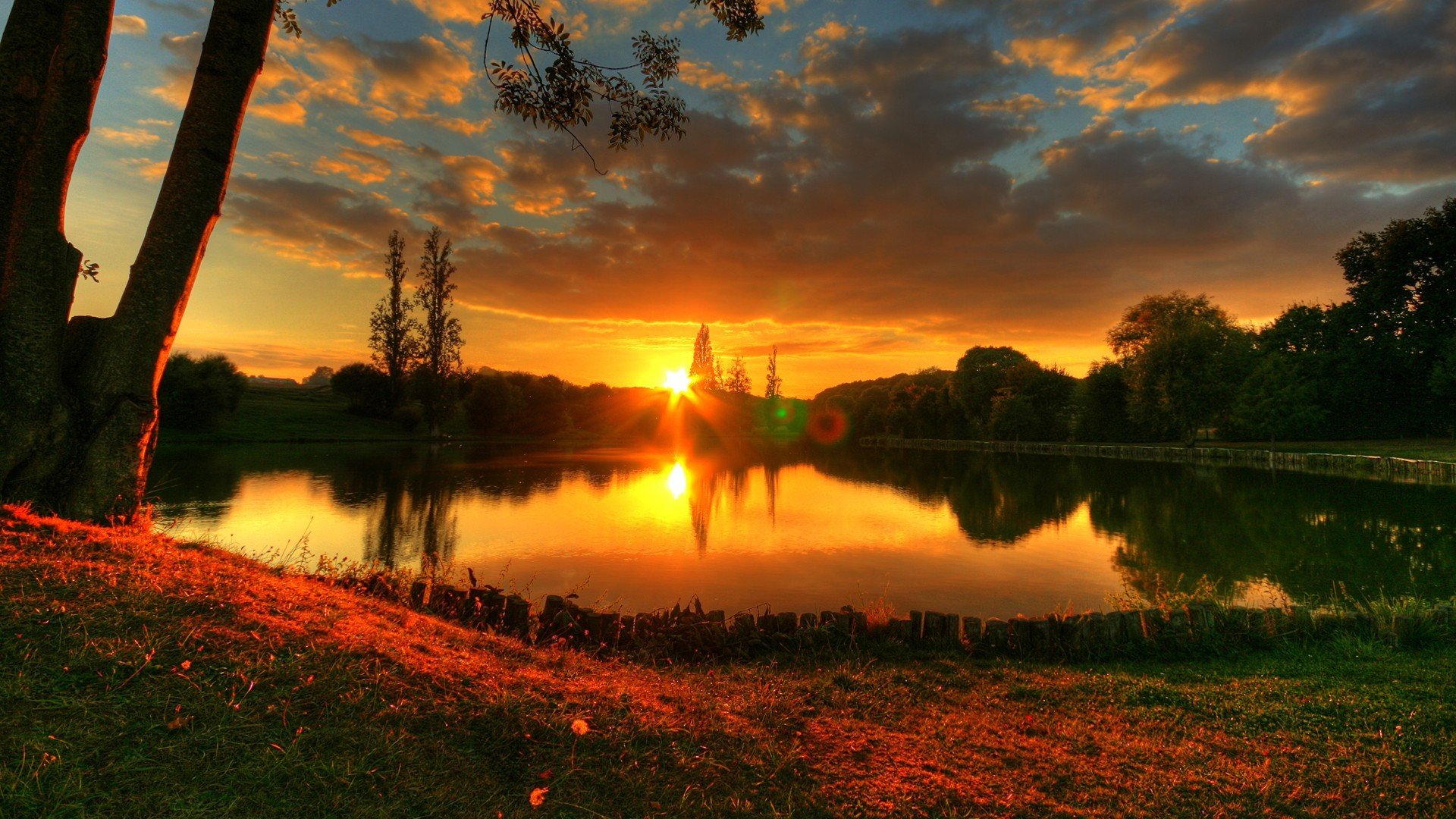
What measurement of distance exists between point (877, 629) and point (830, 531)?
418 inches

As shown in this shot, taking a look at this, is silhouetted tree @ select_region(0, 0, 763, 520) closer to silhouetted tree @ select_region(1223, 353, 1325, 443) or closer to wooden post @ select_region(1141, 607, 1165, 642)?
wooden post @ select_region(1141, 607, 1165, 642)

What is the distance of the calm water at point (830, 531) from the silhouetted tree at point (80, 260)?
16.1ft

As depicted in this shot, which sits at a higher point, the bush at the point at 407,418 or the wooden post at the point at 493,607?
the bush at the point at 407,418

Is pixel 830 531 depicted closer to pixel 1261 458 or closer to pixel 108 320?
pixel 108 320

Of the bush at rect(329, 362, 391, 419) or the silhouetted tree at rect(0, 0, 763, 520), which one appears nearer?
the silhouetted tree at rect(0, 0, 763, 520)

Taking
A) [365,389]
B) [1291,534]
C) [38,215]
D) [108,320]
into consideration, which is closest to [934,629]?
[108,320]

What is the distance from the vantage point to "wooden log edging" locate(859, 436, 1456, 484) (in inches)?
1237

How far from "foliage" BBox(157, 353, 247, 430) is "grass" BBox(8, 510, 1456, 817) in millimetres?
53785

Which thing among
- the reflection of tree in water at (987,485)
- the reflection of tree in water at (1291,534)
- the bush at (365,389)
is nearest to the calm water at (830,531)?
the reflection of tree in water at (1291,534)

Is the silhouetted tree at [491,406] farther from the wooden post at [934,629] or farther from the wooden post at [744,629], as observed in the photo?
the wooden post at [934,629]

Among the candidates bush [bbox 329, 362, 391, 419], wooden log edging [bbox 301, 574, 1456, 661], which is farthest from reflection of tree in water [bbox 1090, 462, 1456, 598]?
bush [bbox 329, 362, 391, 419]

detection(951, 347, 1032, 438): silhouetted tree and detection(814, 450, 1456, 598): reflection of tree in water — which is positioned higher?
detection(951, 347, 1032, 438): silhouetted tree

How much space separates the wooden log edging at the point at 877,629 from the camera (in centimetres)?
705

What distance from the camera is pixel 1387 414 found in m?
50.7
